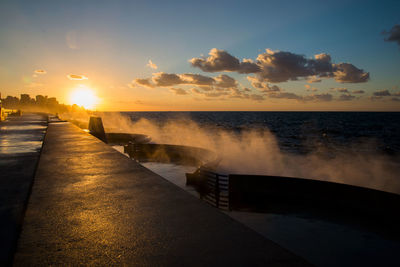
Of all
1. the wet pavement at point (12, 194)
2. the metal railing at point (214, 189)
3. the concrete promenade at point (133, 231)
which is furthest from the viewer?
the metal railing at point (214, 189)

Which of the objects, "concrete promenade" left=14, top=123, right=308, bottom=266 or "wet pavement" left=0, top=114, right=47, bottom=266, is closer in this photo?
"concrete promenade" left=14, top=123, right=308, bottom=266

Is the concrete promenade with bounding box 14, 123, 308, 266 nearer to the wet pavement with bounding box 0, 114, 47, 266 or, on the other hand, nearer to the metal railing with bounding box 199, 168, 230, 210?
the wet pavement with bounding box 0, 114, 47, 266

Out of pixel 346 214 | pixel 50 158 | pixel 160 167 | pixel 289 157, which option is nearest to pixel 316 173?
pixel 289 157

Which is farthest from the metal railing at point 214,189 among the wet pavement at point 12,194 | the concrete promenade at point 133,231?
the concrete promenade at point 133,231

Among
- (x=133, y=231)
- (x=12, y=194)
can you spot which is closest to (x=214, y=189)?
(x=12, y=194)

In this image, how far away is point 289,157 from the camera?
152ft

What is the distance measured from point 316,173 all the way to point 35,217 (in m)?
36.8

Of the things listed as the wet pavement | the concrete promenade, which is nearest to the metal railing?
the wet pavement

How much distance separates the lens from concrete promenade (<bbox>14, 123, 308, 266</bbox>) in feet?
5.52

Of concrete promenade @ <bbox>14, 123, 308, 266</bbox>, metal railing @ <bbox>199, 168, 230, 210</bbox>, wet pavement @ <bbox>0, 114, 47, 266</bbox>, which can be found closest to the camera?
concrete promenade @ <bbox>14, 123, 308, 266</bbox>

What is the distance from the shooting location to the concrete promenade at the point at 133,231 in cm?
168

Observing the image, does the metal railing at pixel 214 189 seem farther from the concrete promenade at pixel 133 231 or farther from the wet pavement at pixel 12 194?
the concrete promenade at pixel 133 231

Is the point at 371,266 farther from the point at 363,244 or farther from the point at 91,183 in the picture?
the point at 91,183

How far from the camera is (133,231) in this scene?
2.09 meters
